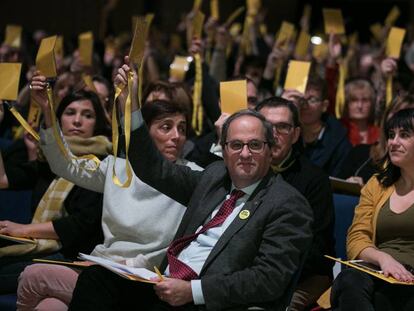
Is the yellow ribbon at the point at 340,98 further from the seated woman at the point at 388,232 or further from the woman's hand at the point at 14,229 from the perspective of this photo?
the woman's hand at the point at 14,229

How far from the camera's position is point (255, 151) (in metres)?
3.98

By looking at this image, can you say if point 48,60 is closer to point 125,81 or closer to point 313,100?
point 125,81

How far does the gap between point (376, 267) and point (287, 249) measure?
1.87 feet

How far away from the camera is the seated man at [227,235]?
3732 millimetres

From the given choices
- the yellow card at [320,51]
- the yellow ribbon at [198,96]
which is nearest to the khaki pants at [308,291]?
the yellow ribbon at [198,96]

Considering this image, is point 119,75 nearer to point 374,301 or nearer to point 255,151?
point 255,151

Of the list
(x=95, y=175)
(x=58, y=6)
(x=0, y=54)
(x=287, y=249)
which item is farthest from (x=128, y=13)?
(x=287, y=249)

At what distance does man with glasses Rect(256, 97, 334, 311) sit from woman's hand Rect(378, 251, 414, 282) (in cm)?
46

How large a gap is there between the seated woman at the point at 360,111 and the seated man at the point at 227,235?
2429 mm

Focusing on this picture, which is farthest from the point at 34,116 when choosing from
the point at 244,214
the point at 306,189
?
the point at 244,214

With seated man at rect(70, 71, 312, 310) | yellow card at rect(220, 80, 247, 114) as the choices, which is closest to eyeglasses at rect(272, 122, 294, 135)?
yellow card at rect(220, 80, 247, 114)

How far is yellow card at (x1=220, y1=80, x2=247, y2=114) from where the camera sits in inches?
187

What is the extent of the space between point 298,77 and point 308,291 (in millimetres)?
1671

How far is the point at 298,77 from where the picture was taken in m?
5.65
